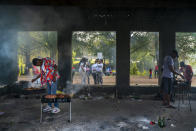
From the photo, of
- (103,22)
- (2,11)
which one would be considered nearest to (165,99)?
(103,22)

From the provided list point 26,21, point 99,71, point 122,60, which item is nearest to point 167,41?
point 122,60

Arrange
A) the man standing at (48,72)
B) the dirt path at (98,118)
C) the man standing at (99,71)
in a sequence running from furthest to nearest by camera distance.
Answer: the man standing at (99,71), the man standing at (48,72), the dirt path at (98,118)

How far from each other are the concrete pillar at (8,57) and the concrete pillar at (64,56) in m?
2.55

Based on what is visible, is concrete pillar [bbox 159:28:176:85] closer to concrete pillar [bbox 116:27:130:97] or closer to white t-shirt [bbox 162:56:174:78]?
concrete pillar [bbox 116:27:130:97]

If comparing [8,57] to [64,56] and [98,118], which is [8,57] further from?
[98,118]

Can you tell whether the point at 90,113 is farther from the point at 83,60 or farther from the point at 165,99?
the point at 83,60

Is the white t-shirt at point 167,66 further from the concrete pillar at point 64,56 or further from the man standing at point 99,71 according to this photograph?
the man standing at point 99,71

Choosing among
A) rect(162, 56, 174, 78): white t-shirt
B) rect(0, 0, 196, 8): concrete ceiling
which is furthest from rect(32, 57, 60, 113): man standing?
rect(162, 56, 174, 78): white t-shirt

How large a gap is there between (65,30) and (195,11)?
22.4ft

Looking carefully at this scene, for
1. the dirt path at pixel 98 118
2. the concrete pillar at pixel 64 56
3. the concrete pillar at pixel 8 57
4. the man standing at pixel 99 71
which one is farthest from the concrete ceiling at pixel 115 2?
the man standing at pixel 99 71

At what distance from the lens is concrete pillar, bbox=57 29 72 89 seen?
28.8 ft

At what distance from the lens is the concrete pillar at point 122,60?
28.7 ft

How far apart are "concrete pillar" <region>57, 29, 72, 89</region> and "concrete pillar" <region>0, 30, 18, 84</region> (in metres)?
2.55

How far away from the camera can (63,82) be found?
8.78m
